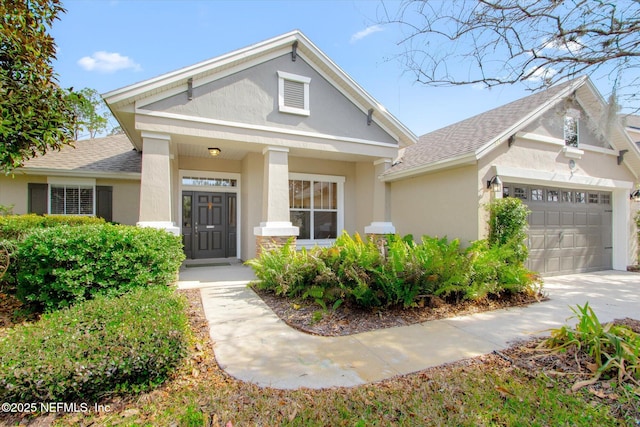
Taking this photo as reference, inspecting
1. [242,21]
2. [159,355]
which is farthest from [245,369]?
[242,21]

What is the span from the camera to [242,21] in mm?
6848

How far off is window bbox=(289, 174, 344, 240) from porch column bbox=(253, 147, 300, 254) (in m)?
1.73

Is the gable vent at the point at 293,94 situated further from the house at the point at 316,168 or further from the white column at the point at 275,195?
the white column at the point at 275,195

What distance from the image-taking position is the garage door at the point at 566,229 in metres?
8.23

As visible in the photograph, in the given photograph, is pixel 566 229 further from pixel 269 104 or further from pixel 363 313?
pixel 269 104

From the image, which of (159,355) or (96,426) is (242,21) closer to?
(159,355)

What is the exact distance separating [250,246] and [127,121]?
446 centimetres

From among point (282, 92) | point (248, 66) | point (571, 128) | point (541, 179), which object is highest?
point (248, 66)

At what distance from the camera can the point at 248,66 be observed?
25.6 ft

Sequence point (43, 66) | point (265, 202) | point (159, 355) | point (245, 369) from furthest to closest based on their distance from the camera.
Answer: point (265, 202) < point (43, 66) < point (245, 369) < point (159, 355)

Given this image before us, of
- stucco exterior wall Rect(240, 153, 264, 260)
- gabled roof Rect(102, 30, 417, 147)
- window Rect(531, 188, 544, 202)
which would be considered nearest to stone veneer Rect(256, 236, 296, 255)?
stucco exterior wall Rect(240, 153, 264, 260)

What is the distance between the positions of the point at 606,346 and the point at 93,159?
12.9 metres

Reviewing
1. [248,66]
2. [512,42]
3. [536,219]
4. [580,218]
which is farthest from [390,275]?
[580,218]

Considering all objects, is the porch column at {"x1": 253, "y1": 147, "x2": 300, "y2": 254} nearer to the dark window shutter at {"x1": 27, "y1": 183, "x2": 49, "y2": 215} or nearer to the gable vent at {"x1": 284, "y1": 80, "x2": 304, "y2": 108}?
the gable vent at {"x1": 284, "y1": 80, "x2": 304, "y2": 108}
